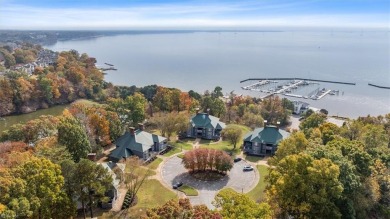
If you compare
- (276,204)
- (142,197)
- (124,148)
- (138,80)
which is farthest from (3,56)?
(276,204)

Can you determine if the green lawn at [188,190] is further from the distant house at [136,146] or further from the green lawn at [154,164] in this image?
the distant house at [136,146]

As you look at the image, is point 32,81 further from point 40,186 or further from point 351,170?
point 351,170

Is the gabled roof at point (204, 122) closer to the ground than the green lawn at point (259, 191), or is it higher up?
higher up

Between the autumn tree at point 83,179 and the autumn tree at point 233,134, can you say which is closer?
the autumn tree at point 83,179

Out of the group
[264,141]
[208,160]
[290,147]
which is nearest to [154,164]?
[208,160]

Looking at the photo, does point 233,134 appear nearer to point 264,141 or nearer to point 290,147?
point 264,141

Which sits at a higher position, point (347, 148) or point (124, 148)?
point (347, 148)

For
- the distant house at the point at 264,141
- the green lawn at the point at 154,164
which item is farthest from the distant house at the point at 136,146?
the distant house at the point at 264,141

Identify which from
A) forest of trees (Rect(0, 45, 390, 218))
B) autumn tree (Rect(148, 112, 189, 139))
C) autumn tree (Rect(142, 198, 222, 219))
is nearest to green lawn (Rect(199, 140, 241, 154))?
forest of trees (Rect(0, 45, 390, 218))
